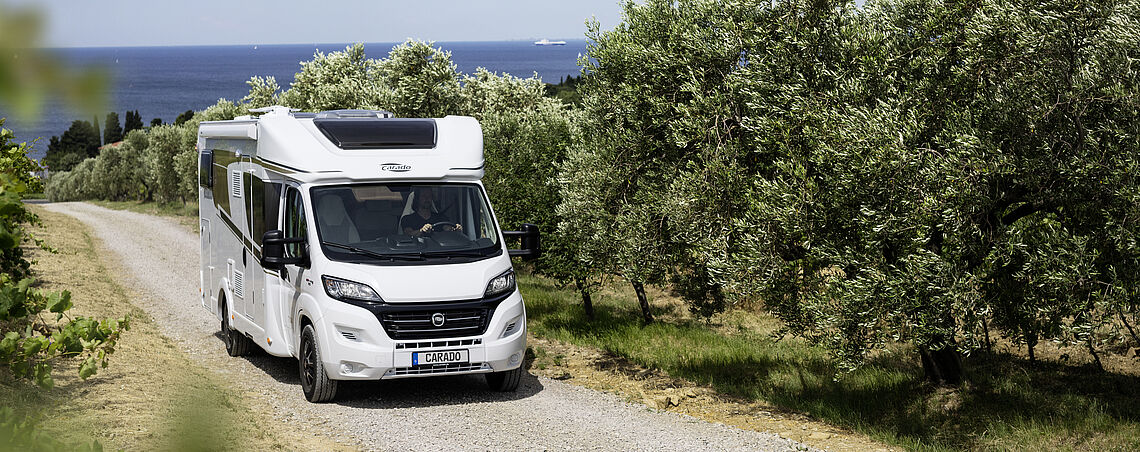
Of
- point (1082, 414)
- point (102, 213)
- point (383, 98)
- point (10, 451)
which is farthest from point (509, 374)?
point (102, 213)

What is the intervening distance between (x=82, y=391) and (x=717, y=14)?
9066 mm

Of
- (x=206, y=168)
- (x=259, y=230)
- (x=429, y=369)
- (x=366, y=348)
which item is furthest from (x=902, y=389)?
(x=206, y=168)

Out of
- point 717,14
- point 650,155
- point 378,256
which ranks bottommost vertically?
point 378,256

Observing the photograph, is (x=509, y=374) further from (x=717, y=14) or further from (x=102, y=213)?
(x=102, y=213)

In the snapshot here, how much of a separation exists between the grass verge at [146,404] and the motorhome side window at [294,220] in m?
1.72

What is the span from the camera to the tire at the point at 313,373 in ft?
34.7

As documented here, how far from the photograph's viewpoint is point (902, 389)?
1287cm

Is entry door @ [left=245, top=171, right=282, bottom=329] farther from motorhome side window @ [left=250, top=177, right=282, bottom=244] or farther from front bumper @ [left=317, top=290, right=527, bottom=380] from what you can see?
front bumper @ [left=317, top=290, right=527, bottom=380]

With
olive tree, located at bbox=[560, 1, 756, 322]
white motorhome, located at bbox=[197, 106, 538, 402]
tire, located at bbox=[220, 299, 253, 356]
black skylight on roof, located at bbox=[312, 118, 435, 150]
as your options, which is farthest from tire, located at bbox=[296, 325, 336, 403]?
olive tree, located at bbox=[560, 1, 756, 322]

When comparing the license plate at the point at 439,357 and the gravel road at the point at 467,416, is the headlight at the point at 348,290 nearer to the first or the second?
the license plate at the point at 439,357

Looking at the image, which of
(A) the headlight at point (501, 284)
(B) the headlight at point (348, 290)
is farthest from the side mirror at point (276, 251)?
(A) the headlight at point (501, 284)

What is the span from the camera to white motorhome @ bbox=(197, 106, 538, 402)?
1035 cm

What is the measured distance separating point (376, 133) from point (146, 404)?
3994 millimetres

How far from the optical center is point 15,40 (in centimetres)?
70
